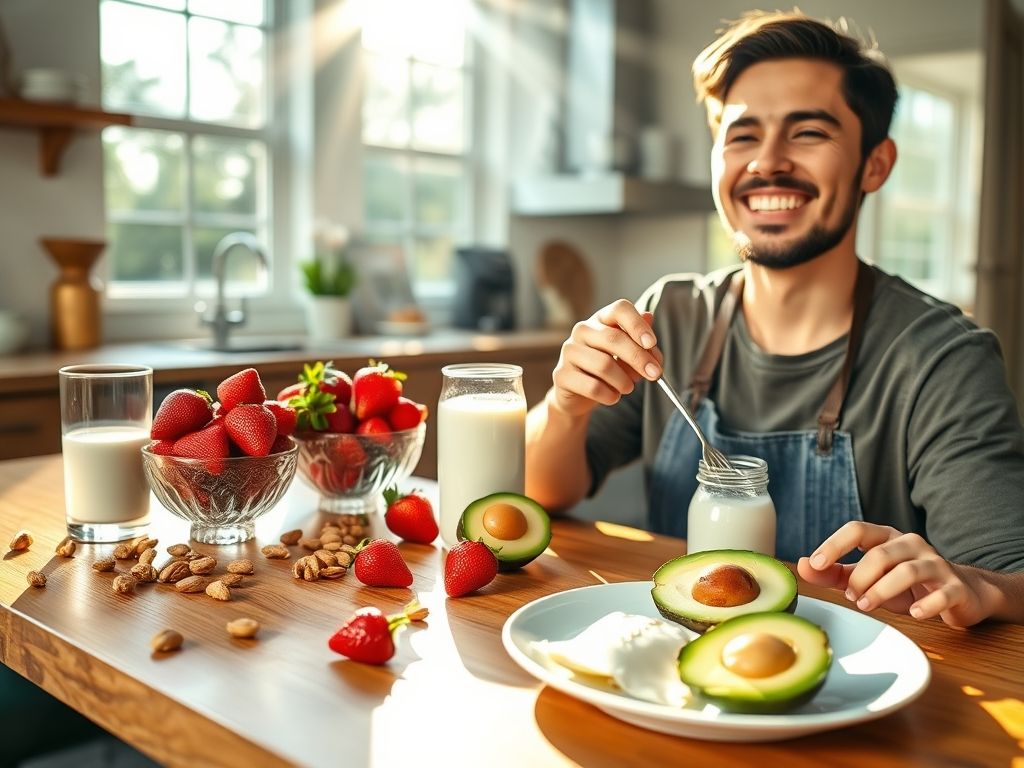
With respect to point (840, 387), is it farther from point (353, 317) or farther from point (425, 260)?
point (425, 260)

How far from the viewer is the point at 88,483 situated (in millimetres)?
1207

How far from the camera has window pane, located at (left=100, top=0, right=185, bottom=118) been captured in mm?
3430

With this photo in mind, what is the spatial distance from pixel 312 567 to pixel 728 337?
0.91 m

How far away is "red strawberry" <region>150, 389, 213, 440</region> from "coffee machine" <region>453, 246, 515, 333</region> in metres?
3.14

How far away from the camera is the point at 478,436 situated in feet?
4.01

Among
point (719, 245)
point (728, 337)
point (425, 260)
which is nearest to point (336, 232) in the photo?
point (425, 260)

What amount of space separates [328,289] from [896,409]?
2.61 meters

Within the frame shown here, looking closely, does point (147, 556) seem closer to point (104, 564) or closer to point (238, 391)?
point (104, 564)

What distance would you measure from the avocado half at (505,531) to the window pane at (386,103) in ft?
10.8

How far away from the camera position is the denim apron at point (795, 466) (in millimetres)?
1540

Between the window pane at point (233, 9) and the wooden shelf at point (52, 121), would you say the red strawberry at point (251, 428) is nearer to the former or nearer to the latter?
the wooden shelf at point (52, 121)

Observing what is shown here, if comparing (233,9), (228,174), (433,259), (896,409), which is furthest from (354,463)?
(433,259)

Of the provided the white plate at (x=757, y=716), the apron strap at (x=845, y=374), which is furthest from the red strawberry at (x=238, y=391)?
the apron strap at (x=845, y=374)

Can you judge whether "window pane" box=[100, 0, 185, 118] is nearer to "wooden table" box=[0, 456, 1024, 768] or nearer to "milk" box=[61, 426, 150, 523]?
"milk" box=[61, 426, 150, 523]
